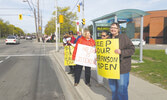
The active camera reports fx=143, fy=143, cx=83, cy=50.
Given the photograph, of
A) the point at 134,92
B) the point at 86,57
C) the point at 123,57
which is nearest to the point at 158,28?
the point at 134,92

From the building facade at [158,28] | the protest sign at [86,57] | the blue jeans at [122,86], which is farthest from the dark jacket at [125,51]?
the building facade at [158,28]

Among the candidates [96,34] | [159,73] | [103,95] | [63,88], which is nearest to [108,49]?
[103,95]

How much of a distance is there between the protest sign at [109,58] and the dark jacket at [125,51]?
0.08 m

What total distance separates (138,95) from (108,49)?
1.76 m

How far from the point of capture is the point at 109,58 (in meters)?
2.74

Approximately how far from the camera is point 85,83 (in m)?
4.75

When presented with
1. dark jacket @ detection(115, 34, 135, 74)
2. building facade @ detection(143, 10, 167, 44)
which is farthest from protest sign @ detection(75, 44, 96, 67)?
building facade @ detection(143, 10, 167, 44)

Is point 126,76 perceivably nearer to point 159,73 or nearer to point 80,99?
point 80,99

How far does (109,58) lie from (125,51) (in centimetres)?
34

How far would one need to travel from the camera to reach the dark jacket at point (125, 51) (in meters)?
2.56

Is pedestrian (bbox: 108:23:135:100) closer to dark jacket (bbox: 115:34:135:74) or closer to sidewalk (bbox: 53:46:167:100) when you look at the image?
dark jacket (bbox: 115:34:135:74)

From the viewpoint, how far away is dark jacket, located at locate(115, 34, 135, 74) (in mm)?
2564

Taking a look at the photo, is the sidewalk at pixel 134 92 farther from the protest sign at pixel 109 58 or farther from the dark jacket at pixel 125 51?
the dark jacket at pixel 125 51

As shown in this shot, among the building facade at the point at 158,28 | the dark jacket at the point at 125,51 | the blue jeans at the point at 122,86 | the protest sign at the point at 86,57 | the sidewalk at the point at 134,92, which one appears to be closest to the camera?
the dark jacket at the point at 125,51
